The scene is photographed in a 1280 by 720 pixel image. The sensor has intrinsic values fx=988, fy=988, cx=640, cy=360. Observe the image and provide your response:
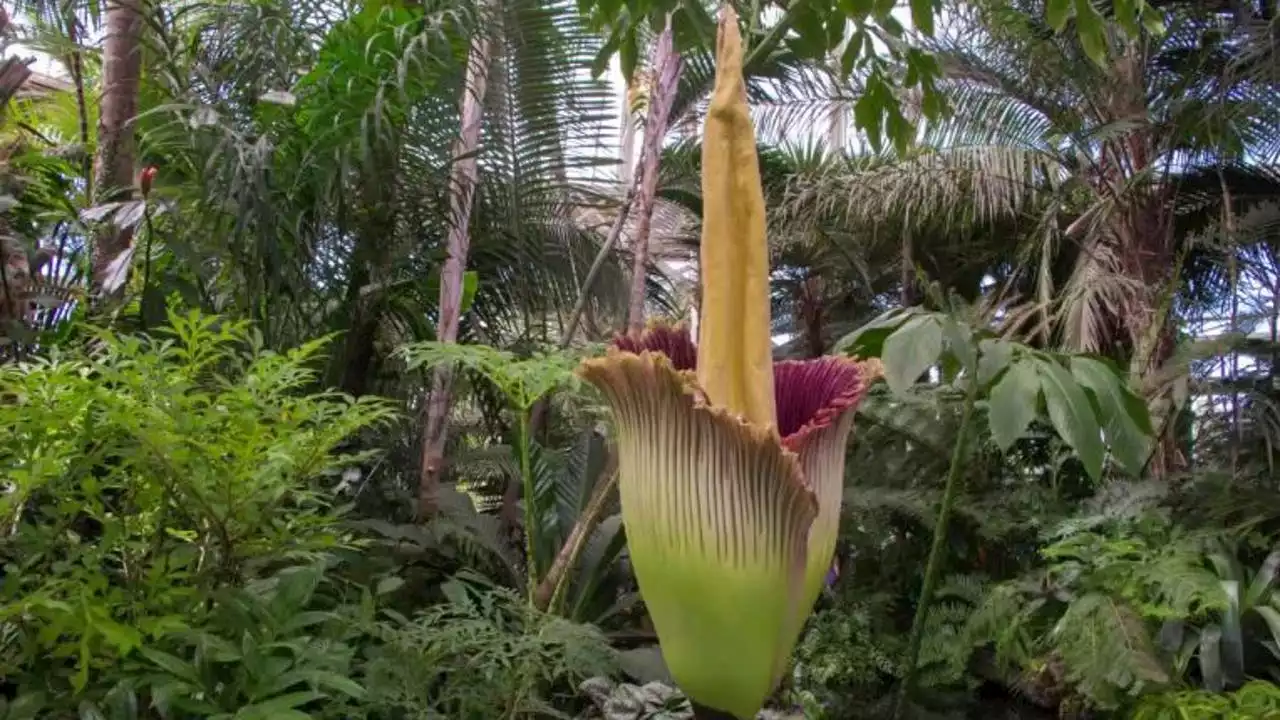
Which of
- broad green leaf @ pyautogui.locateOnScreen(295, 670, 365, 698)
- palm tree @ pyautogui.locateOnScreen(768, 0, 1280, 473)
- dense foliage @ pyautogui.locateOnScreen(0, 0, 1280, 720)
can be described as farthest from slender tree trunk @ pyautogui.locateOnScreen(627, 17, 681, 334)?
broad green leaf @ pyautogui.locateOnScreen(295, 670, 365, 698)

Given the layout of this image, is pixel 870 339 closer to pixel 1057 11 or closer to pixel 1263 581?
pixel 1057 11

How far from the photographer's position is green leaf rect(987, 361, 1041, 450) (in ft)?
3.52

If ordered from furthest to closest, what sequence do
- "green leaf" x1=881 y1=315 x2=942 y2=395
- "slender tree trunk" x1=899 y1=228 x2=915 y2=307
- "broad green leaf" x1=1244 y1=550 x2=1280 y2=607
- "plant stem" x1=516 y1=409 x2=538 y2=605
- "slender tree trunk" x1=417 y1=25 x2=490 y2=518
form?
"slender tree trunk" x1=899 y1=228 x2=915 y2=307
"slender tree trunk" x1=417 y1=25 x2=490 y2=518
"plant stem" x1=516 y1=409 x2=538 y2=605
"broad green leaf" x1=1244 y1=550 x2=1280 y2=607
"green leaf" x1=881 y1=315 x2=942 y2=395

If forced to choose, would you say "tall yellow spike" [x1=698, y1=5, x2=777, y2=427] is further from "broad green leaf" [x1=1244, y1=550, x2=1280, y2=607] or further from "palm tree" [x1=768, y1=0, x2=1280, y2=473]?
"palm tree" [x1=768, y1=0, x2=1280, y2=473]

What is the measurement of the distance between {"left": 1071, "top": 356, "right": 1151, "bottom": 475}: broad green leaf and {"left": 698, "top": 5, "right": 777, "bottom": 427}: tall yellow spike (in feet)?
2.61

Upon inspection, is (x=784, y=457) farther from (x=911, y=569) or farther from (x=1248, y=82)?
(x=1248, y=82)

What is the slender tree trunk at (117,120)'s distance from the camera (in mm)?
2006

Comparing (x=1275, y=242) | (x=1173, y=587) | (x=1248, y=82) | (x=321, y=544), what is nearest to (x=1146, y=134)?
(x=1248, y=82)

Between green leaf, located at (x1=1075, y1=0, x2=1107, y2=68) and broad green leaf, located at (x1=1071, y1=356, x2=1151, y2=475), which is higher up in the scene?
green leaf, located at (x1=1075, y1=0, x2=1107, y2=68)

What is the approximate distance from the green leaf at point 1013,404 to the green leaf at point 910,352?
0.35 ft

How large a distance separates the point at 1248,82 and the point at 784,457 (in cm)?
380

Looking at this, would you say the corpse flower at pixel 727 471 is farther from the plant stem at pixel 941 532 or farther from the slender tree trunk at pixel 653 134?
the slender tree trunk at pixel 653 134

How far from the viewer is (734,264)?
604mm

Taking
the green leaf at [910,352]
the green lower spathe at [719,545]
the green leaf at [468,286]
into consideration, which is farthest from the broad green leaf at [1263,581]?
the green leaf at [468,286]
